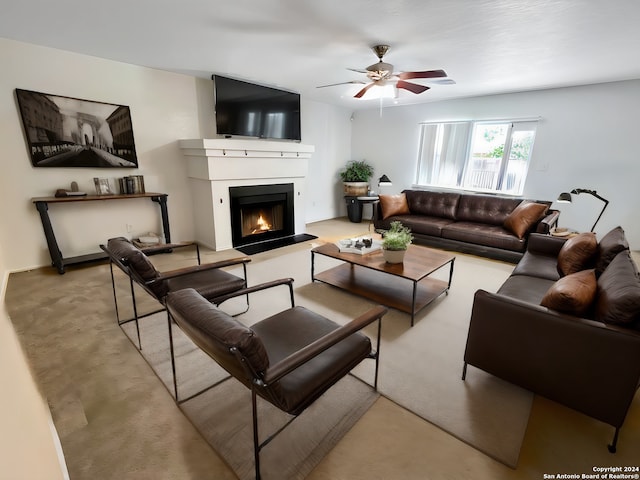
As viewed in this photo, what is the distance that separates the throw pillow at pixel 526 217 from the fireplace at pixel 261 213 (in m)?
3.35

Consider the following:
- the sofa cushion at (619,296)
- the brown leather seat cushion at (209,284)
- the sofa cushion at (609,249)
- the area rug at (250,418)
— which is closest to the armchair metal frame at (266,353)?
the area rug at (250,418)

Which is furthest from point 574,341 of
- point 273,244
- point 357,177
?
point 357,177

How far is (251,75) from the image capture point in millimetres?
4098

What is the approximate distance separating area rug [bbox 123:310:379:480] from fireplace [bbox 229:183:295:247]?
268 cm

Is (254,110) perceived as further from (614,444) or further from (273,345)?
(614,444)

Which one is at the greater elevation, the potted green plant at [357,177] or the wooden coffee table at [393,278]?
the potted green plant at [357,177]

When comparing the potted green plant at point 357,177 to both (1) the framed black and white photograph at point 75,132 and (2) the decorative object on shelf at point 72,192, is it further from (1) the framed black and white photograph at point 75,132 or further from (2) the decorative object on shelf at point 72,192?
(2) the decorative object on shelf at point 72,192

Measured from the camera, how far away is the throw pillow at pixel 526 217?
3.88 metres

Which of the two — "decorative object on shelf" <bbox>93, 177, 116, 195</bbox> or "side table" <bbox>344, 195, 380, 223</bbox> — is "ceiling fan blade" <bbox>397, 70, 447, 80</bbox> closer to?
"side table" <bbox>344, 195, 380, 223</bbox>

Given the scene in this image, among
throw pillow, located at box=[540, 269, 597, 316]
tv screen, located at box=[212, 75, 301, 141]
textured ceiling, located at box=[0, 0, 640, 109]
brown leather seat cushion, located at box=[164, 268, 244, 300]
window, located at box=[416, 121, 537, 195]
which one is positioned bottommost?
brown leather seat cushion, located at box=[164, 268, 244, 300]

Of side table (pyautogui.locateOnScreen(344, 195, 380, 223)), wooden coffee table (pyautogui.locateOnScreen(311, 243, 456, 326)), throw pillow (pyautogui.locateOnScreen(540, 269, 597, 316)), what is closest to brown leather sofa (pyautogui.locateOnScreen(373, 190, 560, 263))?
side table (pyautogui.locateOnScreen(344, 195, 380, 223))

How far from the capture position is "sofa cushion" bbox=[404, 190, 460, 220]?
15.9ft

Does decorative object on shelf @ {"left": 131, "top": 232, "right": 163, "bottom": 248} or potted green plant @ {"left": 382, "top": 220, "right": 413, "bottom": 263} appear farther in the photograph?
decorative object on shelf @ {"left": 131, "top": 232, "right": 163, "bottom": 248}

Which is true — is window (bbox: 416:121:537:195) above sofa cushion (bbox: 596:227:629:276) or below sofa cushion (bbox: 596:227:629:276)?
above
